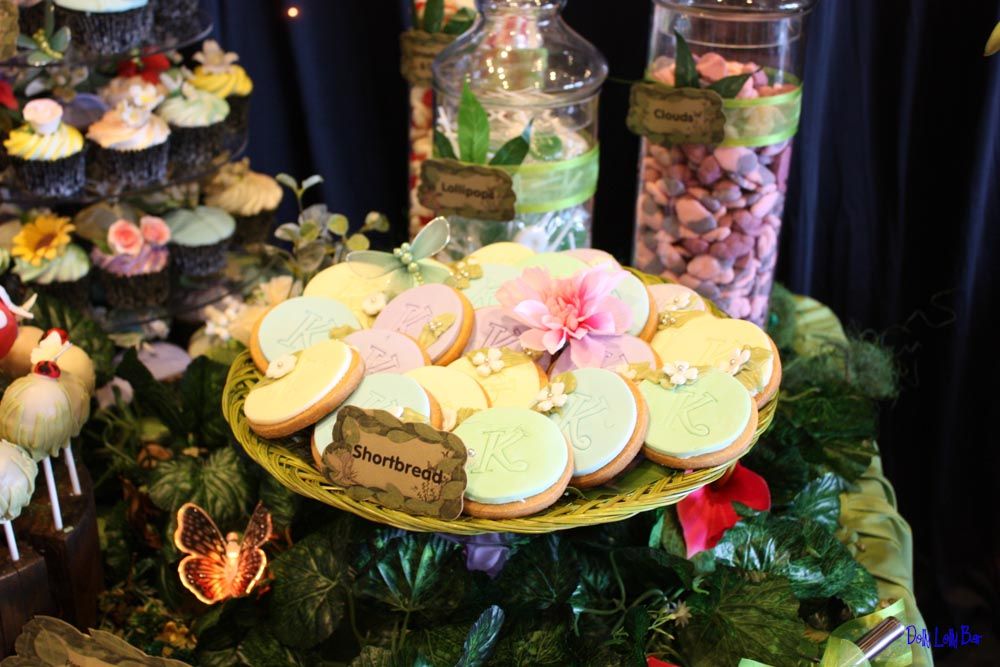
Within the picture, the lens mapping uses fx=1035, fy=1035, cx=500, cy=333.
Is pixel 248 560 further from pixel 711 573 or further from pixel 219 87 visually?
pixel 219 87

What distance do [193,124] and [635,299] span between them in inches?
33.5

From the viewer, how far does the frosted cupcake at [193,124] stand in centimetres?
162

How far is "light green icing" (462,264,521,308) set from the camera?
1.18 m

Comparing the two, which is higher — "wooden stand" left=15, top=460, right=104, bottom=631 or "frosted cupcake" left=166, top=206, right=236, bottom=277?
"frosted cupcake" left=166, top=206, right=236, bottom=277

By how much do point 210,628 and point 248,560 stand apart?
3.2 inches

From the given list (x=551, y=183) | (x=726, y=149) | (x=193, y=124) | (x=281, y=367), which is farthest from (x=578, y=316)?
(x=193, y=124)

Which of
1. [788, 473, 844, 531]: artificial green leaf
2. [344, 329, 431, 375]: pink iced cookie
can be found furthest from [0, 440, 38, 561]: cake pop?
[788, 473, 844, 531]: artificial green leaf

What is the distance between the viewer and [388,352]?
107cm

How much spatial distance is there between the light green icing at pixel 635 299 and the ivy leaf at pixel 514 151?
1.03ft

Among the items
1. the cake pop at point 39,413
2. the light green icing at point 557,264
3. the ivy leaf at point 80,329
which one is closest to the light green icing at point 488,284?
the light green icing at point 557,264

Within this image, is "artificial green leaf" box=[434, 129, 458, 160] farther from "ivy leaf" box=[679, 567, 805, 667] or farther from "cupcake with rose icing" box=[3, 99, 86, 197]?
"ivy leaf" box=[679, 567, 805, 667]

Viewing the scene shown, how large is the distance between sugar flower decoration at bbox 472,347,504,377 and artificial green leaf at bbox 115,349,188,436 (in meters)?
0.50

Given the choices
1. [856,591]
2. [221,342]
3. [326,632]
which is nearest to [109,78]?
[221,342]

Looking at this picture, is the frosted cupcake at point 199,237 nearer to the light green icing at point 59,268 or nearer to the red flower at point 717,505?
the light green icing at point 59,268
